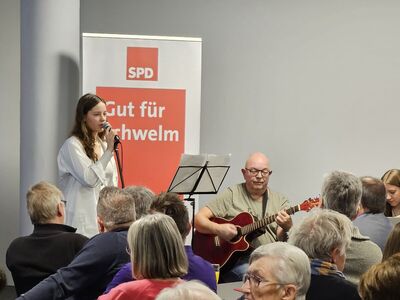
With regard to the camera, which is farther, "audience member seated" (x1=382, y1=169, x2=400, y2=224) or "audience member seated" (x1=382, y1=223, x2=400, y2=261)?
"audience member seated" (x1=382, y1=169, x2=400, y2=224)

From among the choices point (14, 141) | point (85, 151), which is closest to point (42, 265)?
point (85, 151)

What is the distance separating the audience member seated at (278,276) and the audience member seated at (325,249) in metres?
0.29

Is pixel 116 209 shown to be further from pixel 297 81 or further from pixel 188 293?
pixel 297 81

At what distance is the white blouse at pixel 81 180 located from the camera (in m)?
5.12

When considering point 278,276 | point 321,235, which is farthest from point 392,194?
point 278,276

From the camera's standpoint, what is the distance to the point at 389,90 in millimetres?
6668

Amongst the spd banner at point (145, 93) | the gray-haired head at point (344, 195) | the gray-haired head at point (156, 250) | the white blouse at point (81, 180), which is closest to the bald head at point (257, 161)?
A: the spd banner at point (145, 93)

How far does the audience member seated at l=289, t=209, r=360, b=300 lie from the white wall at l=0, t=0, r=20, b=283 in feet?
13.6

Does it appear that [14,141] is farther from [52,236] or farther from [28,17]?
[52,236]

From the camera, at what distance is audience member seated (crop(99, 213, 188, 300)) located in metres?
2.88

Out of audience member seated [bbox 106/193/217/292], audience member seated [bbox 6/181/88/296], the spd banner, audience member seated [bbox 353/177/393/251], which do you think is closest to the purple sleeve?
audience member seated [bbox 106/193/217/292]

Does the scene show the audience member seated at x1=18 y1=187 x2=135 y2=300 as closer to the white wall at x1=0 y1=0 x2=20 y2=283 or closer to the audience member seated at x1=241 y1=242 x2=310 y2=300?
the audience member seated at x1=241 y1=242 x2=310 y2=300

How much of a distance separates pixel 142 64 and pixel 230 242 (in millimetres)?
1510

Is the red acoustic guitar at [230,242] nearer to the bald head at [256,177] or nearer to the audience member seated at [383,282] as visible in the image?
the bald head at [256,177]
